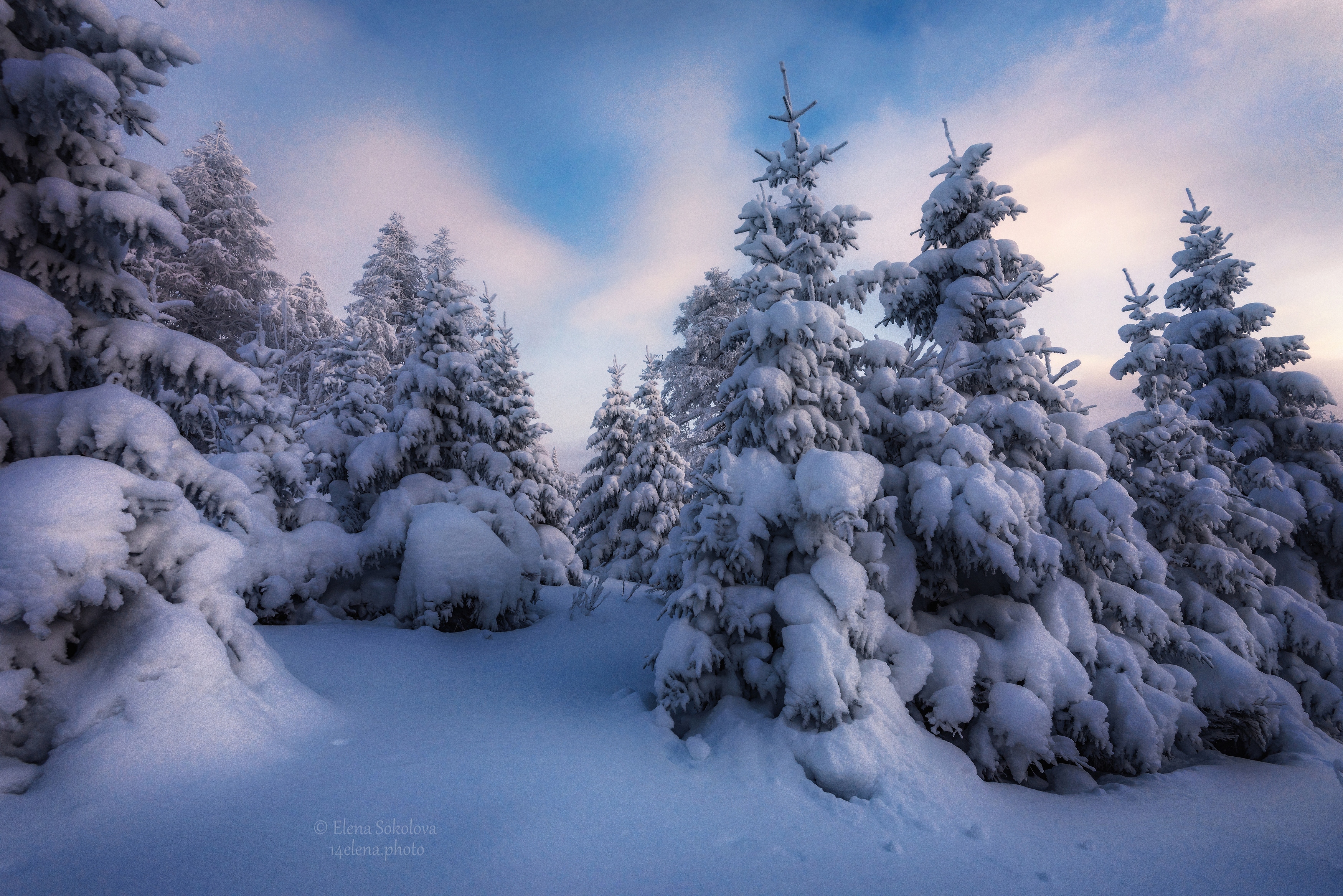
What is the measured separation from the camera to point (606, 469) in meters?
18.3

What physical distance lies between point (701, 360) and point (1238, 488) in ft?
53.2

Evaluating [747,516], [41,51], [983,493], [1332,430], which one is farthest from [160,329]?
[1332,430]

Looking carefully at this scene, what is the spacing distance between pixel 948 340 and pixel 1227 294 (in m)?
12.6

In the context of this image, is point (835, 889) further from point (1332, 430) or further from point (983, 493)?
point (1332, 430)

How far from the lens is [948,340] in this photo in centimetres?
910

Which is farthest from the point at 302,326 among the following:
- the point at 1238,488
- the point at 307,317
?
the point at 1238,488

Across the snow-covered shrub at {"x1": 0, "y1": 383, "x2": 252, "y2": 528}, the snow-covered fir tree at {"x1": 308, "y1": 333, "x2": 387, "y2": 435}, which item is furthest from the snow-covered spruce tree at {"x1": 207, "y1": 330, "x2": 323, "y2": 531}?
the snow-covered shrub at {"x1": 0, "y1": 383, "x2": 252, "y2": 528}

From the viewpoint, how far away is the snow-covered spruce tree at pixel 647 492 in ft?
54.7

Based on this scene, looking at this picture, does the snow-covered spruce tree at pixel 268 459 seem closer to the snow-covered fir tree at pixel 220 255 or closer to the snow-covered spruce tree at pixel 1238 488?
the snow-covered fir tree at pixel 220 255

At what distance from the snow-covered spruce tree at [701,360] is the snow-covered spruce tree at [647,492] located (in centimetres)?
315

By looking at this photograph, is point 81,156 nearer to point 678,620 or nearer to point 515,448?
point 678,620

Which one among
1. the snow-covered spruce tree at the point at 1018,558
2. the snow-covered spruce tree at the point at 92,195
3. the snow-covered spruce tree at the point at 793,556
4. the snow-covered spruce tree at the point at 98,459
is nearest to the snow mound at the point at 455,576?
the snow-covered spruce tree at the point at 98,459

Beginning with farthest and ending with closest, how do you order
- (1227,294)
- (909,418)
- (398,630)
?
(1227,294), (398,630), (909,418)

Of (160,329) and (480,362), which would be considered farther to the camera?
(480,362)
